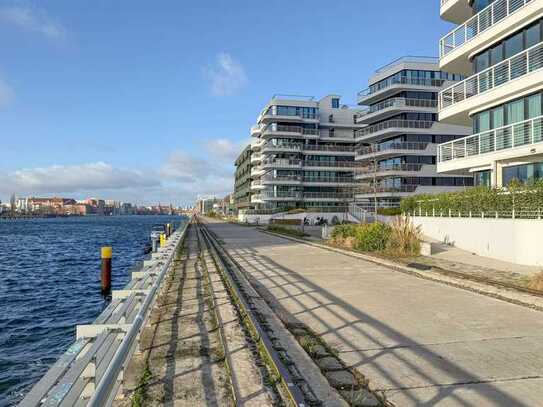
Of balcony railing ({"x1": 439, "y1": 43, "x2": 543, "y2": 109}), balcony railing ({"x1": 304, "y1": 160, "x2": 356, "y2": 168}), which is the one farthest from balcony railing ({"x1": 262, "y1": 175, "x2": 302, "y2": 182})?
balcony railing ({"x1": 439, "y1": 43, "x2": 543, "y2": 109})

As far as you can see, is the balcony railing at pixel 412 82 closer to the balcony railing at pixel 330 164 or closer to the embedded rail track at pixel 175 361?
the balcony railing at pixel 330 164

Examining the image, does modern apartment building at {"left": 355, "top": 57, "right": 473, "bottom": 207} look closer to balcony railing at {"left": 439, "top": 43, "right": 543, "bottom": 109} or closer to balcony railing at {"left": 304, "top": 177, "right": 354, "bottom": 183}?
balcony railing at {"left": 304, "top": 177, "right": 354, "bottom": 183}

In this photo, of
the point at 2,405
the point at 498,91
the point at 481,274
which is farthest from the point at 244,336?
the point at 498,91

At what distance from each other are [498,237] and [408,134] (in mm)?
39963

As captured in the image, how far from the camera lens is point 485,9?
946 inches

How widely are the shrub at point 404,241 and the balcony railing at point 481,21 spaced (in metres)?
12.7

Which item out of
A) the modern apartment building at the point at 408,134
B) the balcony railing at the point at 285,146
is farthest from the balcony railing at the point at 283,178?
the modern apartment building at the point at 408,134

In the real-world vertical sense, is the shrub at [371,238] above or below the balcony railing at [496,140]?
below

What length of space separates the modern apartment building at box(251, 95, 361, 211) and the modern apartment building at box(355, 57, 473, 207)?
1623 centimetres

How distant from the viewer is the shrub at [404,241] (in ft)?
64.9

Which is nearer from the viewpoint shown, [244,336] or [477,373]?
[477,373]

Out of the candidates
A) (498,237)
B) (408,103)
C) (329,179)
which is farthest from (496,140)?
(329,179)

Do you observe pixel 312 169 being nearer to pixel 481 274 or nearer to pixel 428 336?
pixel 481 274

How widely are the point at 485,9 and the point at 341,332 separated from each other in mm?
24029
